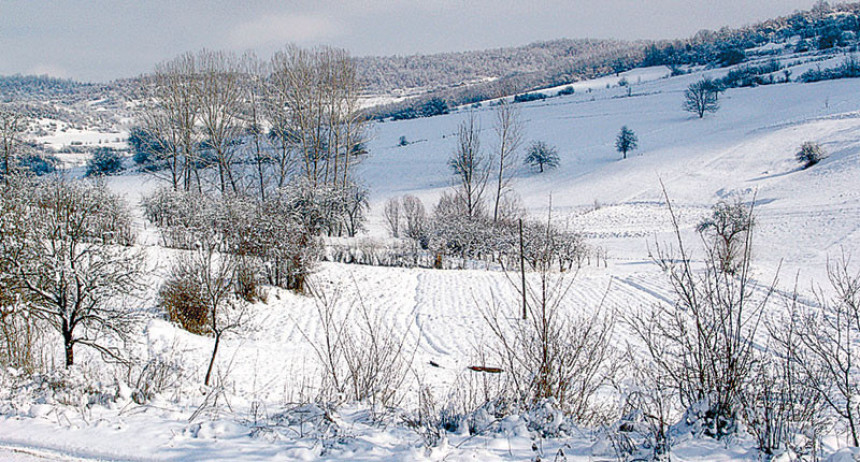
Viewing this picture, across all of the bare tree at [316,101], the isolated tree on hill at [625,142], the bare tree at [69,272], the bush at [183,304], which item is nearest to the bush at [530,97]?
the isolated tree on hill at [625,142]

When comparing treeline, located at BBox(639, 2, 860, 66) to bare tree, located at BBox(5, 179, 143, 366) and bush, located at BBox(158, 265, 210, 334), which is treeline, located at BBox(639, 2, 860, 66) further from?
bare tree, located at BBox(5, 179, 143, 366)

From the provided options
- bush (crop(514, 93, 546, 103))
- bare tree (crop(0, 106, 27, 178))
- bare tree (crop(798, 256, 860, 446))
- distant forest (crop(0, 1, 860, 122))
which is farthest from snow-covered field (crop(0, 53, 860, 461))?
distant forest (crop(0, 1, 860, 122))

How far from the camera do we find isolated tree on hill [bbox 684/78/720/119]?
5681 centimetres

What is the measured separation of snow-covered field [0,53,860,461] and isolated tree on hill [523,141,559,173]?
2.09m

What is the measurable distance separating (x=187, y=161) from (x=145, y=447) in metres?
22.7

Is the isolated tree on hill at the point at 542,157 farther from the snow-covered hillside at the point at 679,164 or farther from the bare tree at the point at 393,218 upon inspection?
the bare tree at the point at 393,218

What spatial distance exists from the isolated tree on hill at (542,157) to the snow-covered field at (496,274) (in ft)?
6.85

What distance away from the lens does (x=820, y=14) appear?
123 metres

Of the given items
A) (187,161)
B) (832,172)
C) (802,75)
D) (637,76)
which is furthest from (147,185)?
(637,76)

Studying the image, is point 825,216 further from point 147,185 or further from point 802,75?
point 802,75

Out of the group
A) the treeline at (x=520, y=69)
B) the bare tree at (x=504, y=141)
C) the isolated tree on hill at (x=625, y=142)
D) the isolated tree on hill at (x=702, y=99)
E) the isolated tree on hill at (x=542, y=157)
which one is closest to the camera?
the bare tree at (x=504, y=141)

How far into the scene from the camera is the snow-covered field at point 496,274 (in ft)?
11.7

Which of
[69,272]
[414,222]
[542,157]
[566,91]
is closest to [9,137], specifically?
[69,272]

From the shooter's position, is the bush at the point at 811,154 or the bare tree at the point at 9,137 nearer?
the bare tree at the point at 9,137
